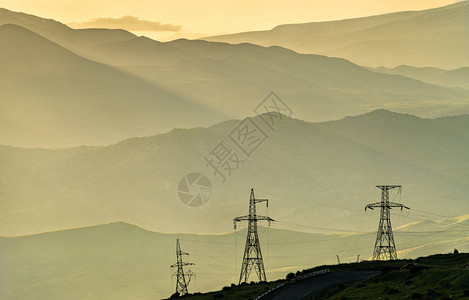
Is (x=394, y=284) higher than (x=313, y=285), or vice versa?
(x=313, y=285)

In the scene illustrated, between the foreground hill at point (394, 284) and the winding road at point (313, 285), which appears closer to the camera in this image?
the foreground hill at point (394, 284)

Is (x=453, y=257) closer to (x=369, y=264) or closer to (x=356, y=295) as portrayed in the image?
(x=369, y=264)

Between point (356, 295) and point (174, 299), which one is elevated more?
point (174, 299)

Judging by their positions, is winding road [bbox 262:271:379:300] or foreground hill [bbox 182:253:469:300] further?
winding road [bbox 262:271:379:300]

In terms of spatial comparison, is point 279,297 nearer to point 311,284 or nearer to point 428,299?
point 311,284

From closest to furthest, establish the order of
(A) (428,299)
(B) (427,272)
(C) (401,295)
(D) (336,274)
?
(A) (428,299) < (C) (401,295) < (B) (427,272) < (D) (336,274)

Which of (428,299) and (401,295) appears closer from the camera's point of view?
(428,299)

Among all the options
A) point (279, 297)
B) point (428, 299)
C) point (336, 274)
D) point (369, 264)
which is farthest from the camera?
point (369, 264)

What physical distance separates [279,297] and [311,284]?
31.6 feet

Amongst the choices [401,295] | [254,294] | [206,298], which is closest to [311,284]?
[254,294]

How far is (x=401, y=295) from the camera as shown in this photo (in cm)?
7931

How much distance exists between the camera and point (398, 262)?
117062mm

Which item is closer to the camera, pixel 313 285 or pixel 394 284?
pixel 394 284

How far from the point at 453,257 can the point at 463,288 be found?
3734 cm
